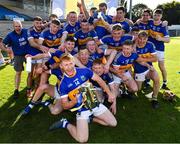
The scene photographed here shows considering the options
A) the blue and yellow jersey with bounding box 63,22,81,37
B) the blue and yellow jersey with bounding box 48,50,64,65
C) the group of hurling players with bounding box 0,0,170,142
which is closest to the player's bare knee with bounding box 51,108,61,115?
the group of hurling players with bounding box 0,0,170,142

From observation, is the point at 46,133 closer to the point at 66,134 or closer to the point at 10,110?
the point at 66,134

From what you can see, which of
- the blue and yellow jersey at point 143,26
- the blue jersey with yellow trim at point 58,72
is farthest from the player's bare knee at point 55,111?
the blue and yellow jersey at point 143,26

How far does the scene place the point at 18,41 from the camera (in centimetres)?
760

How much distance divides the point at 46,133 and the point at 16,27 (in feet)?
11.0

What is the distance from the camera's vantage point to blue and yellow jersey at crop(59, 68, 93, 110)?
509 cm

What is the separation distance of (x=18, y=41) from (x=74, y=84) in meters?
3.15

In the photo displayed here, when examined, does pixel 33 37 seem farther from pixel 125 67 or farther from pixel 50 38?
pixel 125 67

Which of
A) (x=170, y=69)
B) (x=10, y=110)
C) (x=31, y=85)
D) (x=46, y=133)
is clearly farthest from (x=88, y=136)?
(x=170, y=69)

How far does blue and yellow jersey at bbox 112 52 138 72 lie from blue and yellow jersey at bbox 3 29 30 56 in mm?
2604

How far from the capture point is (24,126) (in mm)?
5688

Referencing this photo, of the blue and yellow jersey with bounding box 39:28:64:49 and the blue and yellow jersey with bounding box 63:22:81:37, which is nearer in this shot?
the blue and yellow jersey with bounding box 39:28:64:49

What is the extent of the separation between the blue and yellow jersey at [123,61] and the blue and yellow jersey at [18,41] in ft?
8.54

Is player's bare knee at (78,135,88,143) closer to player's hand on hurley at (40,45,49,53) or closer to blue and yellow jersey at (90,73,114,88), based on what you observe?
blue and yellow jersey at (90,73,114,88)

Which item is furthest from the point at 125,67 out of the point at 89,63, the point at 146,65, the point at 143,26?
the point at 143,26
